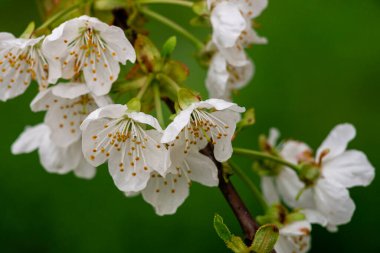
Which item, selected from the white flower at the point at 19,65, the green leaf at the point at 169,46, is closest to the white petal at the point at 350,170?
the green leaf at the point at 169,46

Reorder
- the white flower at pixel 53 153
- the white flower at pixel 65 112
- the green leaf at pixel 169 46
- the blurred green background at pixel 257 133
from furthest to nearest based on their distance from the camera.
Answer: the blurred green background at pixel 257 133
the white flower at pixel 53 153
the white flower at pixel 65 112
the green leaf at pixel 169 46

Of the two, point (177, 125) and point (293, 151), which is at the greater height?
point (177, 125)

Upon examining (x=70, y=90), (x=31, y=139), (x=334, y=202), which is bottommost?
(x=31, y=139)

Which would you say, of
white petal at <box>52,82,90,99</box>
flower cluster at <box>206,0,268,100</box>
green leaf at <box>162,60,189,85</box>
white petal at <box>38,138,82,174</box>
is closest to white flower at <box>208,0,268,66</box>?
flower cluster at <box>206,0,268,100</box>

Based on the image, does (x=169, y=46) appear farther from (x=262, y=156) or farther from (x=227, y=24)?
(x=262, y=156)

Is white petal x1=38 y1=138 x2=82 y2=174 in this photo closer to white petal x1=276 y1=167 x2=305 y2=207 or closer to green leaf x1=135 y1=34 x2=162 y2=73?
green leaf x1=135 y1=34 x2=162 y2=73

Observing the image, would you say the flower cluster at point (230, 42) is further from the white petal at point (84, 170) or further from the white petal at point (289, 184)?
the white petal at point (84, 170)

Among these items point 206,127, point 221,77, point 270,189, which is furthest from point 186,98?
point 270,189
